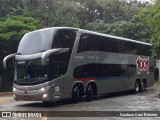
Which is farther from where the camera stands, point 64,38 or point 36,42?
point 64,38

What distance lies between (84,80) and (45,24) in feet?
53.3

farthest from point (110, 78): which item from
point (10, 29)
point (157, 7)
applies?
point (10, 29)

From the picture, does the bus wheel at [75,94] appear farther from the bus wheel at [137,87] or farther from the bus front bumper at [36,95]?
the bus wheel at [137,87]

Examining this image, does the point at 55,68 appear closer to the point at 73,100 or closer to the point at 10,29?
the point at 73,100

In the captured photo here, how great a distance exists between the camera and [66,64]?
1752 cm

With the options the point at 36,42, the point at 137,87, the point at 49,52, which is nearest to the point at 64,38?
the point at 36,42

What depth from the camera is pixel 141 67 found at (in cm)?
2638

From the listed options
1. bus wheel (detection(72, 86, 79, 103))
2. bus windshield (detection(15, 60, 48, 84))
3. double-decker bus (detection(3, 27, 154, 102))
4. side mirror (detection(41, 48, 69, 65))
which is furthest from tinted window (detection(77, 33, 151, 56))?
bus windshield (detection(15, 60, 48, 84))

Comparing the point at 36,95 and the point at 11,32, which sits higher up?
the point at 11,32

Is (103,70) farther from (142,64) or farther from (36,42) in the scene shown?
(142,64)

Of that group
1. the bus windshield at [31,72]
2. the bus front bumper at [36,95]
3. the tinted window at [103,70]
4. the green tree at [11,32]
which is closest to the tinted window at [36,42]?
the bus windshield at [31,72]

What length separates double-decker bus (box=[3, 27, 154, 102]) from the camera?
53.2ft

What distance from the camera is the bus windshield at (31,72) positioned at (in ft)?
53.0

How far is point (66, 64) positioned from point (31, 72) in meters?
2.07
